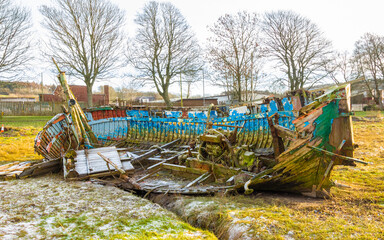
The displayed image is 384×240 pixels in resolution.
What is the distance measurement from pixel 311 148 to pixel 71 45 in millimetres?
21578

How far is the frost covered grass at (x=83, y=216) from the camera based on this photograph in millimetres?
3551

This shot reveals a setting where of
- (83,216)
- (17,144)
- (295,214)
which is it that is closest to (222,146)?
(295,214)

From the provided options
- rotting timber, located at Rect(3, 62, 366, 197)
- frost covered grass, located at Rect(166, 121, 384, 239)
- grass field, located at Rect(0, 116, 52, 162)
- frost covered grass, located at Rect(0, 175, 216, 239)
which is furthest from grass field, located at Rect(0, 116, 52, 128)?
frost covered grass, located at Rect(166, 121, 384, 239)

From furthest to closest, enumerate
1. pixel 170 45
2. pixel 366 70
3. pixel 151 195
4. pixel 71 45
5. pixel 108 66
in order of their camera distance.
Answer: pixel 366 70, pixel 170 45, pixel 108 66, pixel 71 45, pixel 151 195

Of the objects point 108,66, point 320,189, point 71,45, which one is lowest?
point 320,189

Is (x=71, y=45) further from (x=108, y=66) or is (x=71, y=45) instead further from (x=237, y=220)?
(x=237, y=220)

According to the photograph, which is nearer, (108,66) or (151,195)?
(151,195)

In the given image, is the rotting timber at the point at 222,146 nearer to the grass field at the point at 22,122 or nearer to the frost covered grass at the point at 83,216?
the frost covered grass at the point at 83,216

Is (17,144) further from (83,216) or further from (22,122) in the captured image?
(83,216)

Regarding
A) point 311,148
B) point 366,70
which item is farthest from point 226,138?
point 366,70

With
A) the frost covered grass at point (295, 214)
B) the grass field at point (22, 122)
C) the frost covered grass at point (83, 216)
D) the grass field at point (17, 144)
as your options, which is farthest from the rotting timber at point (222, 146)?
the grass field at point (22, 122)

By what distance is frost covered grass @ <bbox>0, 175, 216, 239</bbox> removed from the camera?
11.6 ft

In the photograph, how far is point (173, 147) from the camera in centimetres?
922

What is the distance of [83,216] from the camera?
418cm
